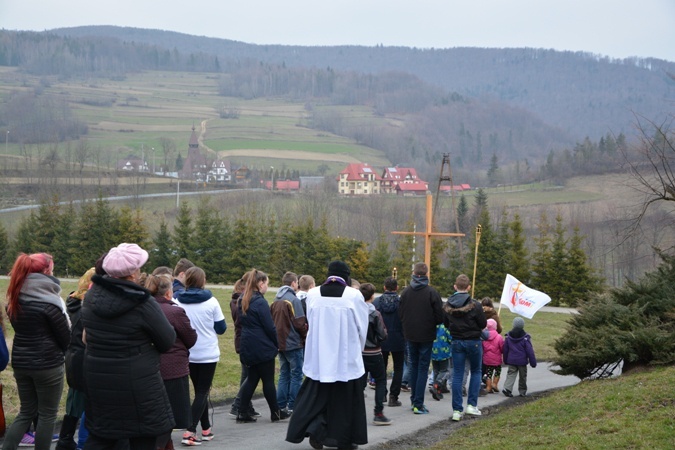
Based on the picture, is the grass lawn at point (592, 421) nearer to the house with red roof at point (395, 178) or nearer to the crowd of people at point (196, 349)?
the crowd of people at point (196, 349)

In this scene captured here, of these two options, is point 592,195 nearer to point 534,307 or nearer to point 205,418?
point 534,307

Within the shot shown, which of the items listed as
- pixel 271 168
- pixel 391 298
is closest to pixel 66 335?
pixel 391 298

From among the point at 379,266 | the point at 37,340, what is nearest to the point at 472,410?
the point at 37,340

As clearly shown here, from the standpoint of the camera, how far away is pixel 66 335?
7.99 m

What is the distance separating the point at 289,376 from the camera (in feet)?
38.9

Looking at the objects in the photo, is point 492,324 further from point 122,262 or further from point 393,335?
point 122,262

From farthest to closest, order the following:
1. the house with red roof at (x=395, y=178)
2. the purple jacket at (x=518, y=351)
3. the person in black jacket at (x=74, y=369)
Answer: the house with red roof at (x=395, y=178)
the purple jacket at (x=518, y=351)
the person in black jacket at (x=74, y=369)

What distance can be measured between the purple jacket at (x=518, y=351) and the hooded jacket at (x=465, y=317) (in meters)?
2.44

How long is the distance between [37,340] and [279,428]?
12.5 ft

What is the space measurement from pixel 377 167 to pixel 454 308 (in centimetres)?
14297

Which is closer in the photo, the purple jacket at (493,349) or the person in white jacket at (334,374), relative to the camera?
the person in white jacket at (334,374)

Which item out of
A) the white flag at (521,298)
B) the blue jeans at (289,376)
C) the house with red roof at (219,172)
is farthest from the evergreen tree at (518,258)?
the house with red roof at (219,172)

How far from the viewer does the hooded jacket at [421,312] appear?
38.4 feet

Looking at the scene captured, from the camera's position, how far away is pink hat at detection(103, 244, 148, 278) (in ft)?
20.9
